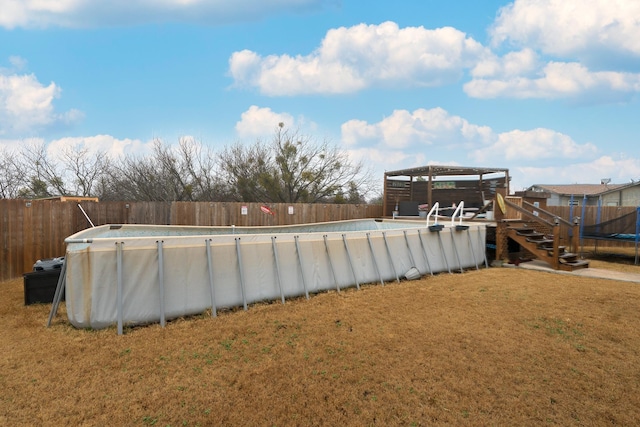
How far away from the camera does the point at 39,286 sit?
4.91m

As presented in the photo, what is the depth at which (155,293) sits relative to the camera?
4203mm

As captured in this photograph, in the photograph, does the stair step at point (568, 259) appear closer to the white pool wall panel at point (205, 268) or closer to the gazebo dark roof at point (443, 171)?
the white pool wall panel at point (205, 268)

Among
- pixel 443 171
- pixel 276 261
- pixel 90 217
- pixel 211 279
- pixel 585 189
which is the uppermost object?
pixel 443 171

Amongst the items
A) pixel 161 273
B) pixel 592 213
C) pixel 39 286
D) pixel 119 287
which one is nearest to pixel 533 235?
pixel 592 213

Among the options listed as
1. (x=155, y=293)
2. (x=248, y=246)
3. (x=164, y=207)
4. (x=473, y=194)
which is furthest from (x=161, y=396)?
(x=473, y=194)

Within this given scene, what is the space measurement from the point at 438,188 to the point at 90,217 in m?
12.2

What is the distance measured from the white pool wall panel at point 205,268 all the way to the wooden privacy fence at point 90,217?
178 centimetres

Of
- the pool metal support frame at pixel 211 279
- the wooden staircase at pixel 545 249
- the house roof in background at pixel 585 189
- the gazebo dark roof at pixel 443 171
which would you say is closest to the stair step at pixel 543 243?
the wooden staircase at pixel 545 249

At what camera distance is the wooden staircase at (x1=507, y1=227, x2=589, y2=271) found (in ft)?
25.8

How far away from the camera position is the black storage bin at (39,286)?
4.85 metres

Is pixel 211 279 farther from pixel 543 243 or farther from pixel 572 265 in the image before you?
pixel 543 243

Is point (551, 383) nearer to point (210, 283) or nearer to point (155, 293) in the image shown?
point (210, 283)

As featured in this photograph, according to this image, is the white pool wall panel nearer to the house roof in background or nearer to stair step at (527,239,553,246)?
stair step at (527,239,553,246)

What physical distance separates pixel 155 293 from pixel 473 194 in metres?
12.9
